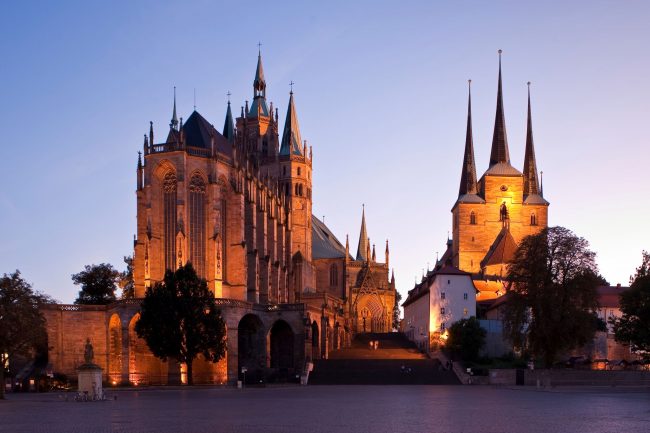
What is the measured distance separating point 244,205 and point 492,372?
1190 inches

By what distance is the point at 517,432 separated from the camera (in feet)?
77.7

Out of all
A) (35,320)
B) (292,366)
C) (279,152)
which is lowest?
(292,366)

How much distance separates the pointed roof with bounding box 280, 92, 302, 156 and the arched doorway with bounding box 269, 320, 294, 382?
42.1 meters

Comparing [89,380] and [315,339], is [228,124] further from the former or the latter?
[89,380]

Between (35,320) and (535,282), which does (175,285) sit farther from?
(535,282)

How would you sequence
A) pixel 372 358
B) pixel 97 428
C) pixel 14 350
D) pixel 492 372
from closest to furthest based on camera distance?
1. pixel 97 428
2. pixel 14 350
3. pixel 492 372
4. pixel 372 358

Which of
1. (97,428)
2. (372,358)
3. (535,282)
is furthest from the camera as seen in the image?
(372,358)

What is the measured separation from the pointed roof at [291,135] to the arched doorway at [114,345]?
49.8 meters

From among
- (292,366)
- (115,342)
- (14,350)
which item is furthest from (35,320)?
(292,366)

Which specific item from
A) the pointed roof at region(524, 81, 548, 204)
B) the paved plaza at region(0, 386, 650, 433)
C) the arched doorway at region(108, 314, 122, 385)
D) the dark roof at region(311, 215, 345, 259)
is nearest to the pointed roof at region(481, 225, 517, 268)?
the pointed roof at region(524, 81, 548, 204)

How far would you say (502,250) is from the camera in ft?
391

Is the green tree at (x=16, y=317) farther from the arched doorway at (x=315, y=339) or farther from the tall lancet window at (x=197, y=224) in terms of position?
the arched doorway at (x=315, y=339)

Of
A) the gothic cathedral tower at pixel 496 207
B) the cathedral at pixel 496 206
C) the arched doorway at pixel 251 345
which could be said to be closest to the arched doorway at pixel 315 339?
the arched doorway at pixel 251 345

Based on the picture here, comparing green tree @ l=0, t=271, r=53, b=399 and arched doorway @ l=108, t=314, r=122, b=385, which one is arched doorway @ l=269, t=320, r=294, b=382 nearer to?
arched doorway @ l=108, t=314, r=122, b=385
